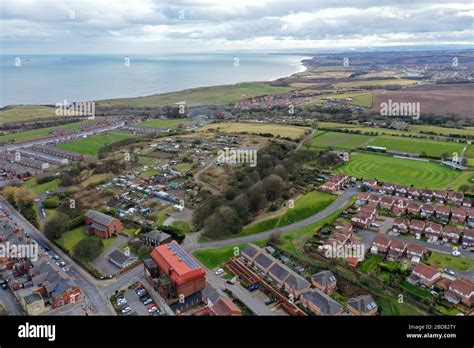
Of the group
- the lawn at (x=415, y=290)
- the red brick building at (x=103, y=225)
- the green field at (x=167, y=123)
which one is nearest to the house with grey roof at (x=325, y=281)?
the lawn at (x=415, y=290)

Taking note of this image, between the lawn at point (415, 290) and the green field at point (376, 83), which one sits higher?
the green field at point (376, 83)

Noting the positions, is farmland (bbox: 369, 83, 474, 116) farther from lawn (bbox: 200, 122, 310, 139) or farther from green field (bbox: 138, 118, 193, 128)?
green field (bbox: 138, 118, 193, 128)

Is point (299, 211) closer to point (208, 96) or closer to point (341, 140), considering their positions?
point (341, 140)

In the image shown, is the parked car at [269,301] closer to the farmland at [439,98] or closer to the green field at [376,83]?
the farmland at [439,98]
